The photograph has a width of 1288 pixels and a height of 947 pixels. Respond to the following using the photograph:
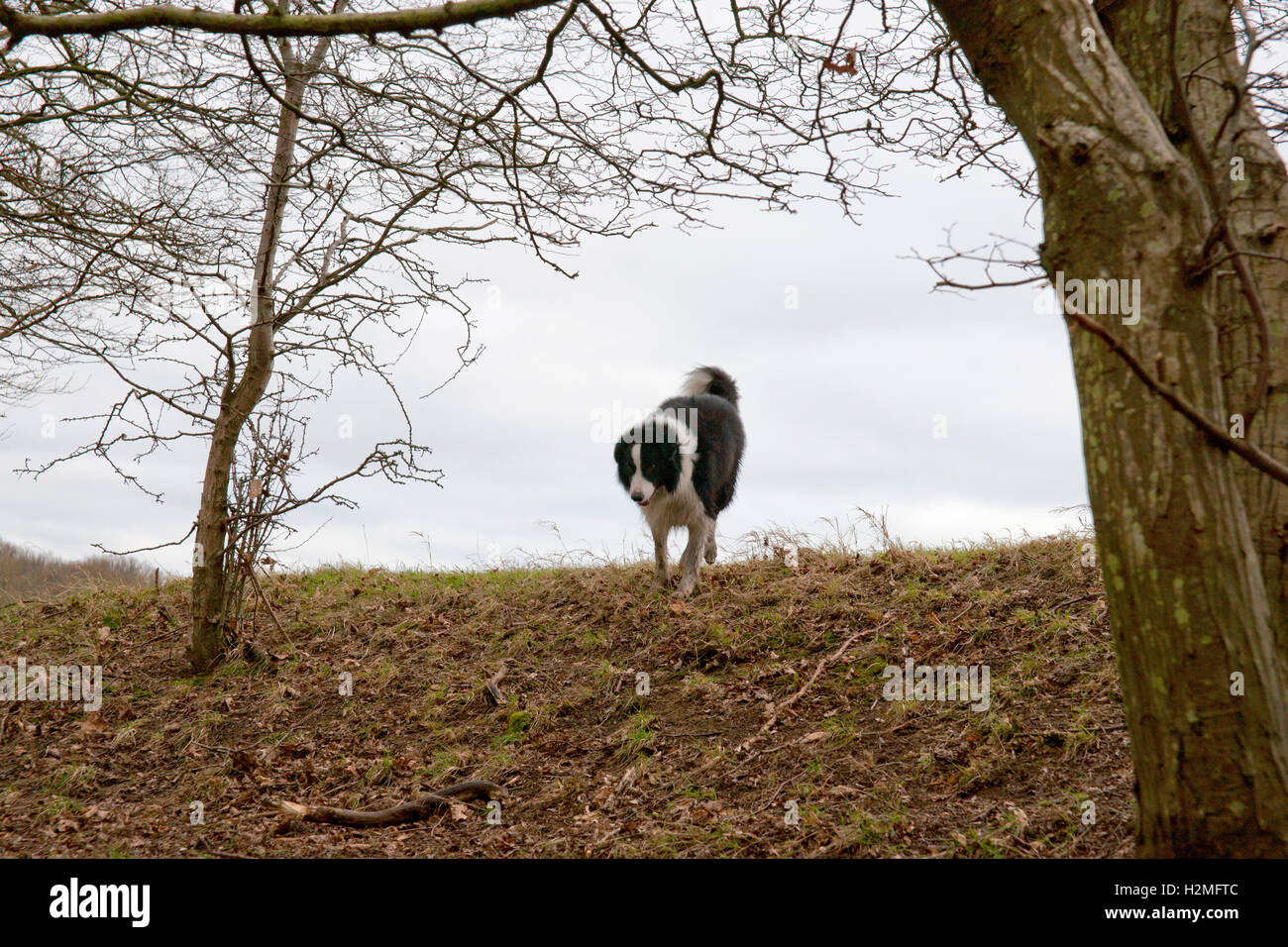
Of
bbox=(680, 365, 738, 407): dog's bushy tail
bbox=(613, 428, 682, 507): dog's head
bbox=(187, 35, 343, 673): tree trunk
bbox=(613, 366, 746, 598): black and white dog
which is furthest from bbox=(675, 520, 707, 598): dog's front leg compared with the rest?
bbox=(187, 35, 343, 673): tree trunk

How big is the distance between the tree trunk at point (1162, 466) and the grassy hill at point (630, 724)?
134cm

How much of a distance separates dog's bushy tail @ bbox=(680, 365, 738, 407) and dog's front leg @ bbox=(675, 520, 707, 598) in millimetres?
2422

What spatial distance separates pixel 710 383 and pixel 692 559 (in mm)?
2780

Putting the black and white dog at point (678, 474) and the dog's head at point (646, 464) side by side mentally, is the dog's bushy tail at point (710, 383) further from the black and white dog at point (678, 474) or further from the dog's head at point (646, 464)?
the dog's head at point (646, 464)

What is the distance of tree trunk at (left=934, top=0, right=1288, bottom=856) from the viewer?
8.69ft

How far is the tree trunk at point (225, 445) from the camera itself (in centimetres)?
755

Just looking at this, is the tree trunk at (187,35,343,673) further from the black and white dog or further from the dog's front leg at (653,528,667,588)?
the dog's front leg at (653,528,667,588)

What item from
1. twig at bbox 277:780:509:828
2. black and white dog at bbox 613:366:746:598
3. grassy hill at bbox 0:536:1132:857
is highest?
black and white dog at bbox 613:366:746:598

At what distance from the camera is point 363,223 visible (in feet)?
25.7

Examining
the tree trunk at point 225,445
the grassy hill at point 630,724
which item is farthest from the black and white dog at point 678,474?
the tree trunk at point 225,445

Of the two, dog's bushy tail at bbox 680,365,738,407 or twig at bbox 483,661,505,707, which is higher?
dog's bushy tail at bbox 680,365,738,407
